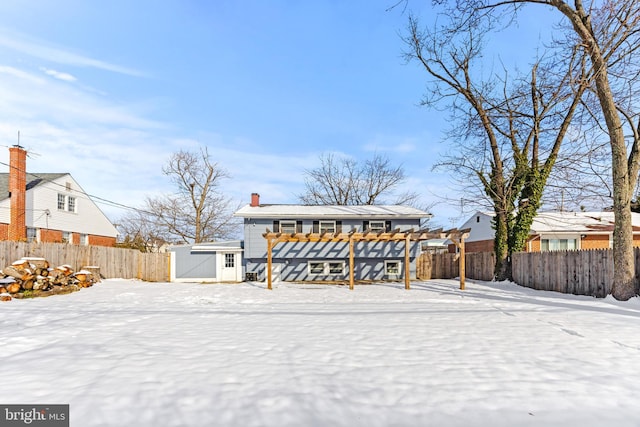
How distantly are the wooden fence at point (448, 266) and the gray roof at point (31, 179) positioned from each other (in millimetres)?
24587

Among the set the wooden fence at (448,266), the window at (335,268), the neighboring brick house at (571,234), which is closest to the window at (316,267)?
the window at (335,268)

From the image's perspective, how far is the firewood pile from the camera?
11.5m

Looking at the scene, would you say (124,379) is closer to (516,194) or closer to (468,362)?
(468,362)

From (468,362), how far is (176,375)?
4.09 meters

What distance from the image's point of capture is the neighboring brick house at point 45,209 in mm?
19312

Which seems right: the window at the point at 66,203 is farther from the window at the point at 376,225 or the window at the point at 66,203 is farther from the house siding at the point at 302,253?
the window at the point at 376,225

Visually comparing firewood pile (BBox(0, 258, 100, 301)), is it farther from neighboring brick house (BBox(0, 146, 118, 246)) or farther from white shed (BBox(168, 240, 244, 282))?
white shed (BBox(168, 240, 244, 282))

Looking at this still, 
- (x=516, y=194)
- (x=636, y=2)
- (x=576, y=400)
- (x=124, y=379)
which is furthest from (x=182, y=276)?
(x=636, y=2)

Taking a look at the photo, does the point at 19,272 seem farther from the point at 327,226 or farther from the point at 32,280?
the point at 327,226

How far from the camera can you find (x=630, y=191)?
1090cm

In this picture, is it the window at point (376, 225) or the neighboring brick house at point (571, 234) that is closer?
the window at point (376, 225)

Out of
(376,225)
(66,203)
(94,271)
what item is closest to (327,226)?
(376,225)

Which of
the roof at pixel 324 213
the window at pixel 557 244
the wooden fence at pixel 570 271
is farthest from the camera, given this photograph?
the window at pixel 557 244

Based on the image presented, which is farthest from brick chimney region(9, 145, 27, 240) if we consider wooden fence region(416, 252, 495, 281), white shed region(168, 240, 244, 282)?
wooden fence region(416, 252, 495, 281)
